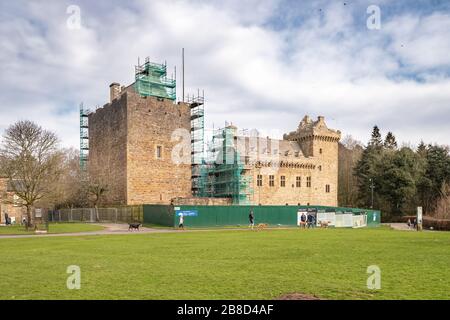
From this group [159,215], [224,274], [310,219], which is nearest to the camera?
[224,274]

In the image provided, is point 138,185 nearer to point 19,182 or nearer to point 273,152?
point 19,182

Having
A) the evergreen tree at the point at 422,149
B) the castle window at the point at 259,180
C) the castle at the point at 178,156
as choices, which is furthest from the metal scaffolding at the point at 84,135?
the evergreen tree at the point at 422,149

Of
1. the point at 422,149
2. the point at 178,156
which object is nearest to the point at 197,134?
the point at 178,156

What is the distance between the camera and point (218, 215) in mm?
42812

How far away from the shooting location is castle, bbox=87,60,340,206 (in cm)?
5247

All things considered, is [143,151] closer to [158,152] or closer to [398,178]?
[158,152]

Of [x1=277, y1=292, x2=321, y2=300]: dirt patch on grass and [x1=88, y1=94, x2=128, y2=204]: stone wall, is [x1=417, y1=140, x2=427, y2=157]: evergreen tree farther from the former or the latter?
[x1=277, y1=292, x2=321, y2=300]: dirt patch on grass

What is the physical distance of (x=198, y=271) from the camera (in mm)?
12344

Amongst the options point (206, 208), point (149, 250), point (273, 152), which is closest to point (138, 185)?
point (206, 208)

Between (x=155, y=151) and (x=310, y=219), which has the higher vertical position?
(x=155, y=151)

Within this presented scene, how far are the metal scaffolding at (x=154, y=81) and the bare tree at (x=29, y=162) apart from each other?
62.6 ft

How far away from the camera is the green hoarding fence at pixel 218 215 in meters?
40.3

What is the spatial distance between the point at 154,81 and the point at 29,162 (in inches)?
929
